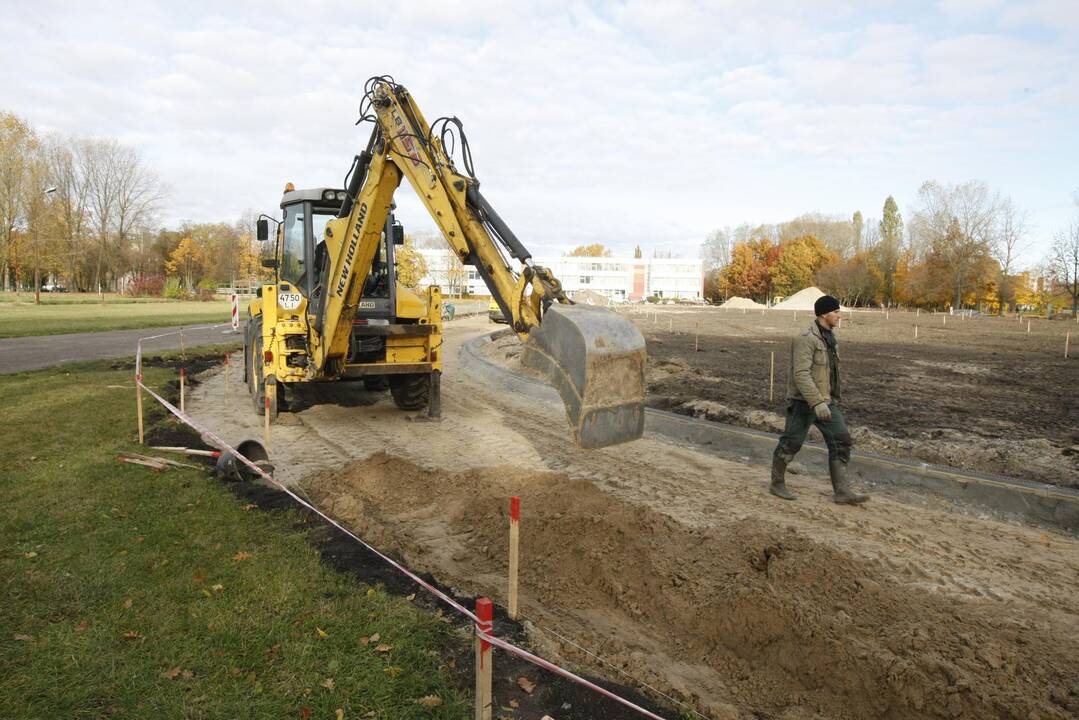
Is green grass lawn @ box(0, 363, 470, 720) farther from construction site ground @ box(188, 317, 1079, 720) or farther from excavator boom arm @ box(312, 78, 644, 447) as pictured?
excavator boom arm @ box(312, 78, 644, 447)

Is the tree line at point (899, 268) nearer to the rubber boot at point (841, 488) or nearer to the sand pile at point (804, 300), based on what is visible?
the sand pile at point (804, 300)

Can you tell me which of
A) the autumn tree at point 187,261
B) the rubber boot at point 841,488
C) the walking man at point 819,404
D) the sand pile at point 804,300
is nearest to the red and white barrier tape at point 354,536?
the walking man at point 819,404

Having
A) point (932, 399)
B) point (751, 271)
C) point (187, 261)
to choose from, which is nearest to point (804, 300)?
point (751, 271)

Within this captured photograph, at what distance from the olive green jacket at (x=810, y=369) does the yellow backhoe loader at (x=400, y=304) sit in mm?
2061

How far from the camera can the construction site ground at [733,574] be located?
11.6 feet

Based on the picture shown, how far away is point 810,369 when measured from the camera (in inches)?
252

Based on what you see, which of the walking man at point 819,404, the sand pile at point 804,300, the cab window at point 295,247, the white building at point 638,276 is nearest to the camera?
the walking man at point 819,404

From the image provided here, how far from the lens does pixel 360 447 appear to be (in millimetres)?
8492

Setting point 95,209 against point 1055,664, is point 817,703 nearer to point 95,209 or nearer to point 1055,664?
point 1055,664

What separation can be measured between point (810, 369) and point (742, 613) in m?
3.03

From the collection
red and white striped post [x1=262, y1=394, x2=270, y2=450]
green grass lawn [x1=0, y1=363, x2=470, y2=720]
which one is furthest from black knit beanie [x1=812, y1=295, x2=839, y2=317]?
red and white striped post [x1=262, y1=394, x2=270, y2=450]

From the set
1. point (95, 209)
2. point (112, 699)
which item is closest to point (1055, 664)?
point (112, 699)

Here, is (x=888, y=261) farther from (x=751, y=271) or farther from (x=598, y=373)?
(x=598, y=373)

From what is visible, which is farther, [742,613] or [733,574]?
[733,574]
